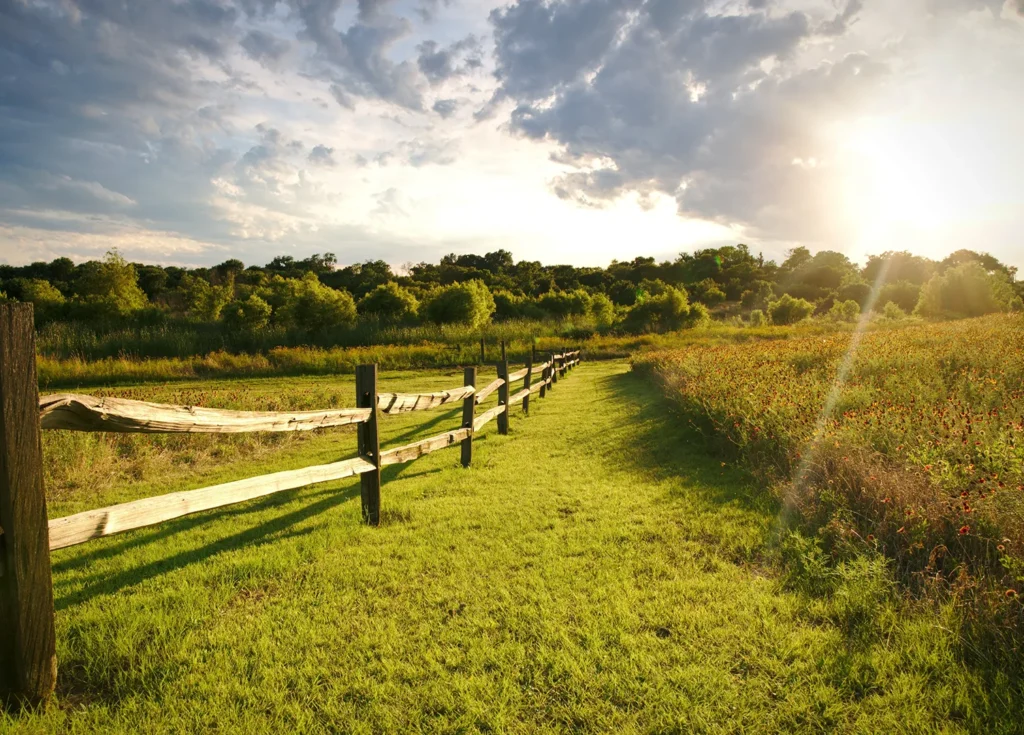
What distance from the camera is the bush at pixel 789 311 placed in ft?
173

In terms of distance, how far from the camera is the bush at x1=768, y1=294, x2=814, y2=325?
173ft

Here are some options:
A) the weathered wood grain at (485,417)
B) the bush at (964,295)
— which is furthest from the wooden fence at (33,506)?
the bush at (964,295)

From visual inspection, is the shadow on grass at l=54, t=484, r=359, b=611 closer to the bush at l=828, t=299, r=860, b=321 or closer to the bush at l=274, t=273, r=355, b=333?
the bush at l=274, t=273, r=355, b=333

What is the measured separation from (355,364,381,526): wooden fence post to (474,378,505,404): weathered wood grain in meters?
2.77

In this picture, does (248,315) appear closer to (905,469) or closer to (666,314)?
(666,314)

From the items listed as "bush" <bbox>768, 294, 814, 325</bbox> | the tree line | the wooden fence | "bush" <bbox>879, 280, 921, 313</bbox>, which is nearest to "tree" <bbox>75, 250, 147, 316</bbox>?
the tree line

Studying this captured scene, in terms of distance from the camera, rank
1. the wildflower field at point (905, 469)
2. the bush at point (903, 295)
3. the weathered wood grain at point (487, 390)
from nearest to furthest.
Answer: the wildflower field at point (905, 469)
the weathered wood grain at point (487, 390)
the bush at point (903, 295)

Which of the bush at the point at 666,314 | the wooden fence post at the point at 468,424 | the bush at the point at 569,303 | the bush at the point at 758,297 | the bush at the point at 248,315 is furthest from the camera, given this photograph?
the bush at the point at 758,297

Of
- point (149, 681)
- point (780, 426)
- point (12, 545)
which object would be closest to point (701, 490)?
point (780, 426)

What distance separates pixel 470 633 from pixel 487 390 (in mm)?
5678

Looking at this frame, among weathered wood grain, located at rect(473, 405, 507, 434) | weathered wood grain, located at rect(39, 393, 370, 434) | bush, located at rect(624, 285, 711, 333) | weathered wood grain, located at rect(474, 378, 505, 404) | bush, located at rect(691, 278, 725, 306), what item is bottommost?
weathered wood grain, located at rect(473, 405, 507, 434)

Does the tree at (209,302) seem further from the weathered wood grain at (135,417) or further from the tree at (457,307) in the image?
the weathered wood grain at (135,417)

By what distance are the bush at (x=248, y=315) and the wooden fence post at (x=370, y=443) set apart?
37128 millimetres

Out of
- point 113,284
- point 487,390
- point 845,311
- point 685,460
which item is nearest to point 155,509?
point 487,390
